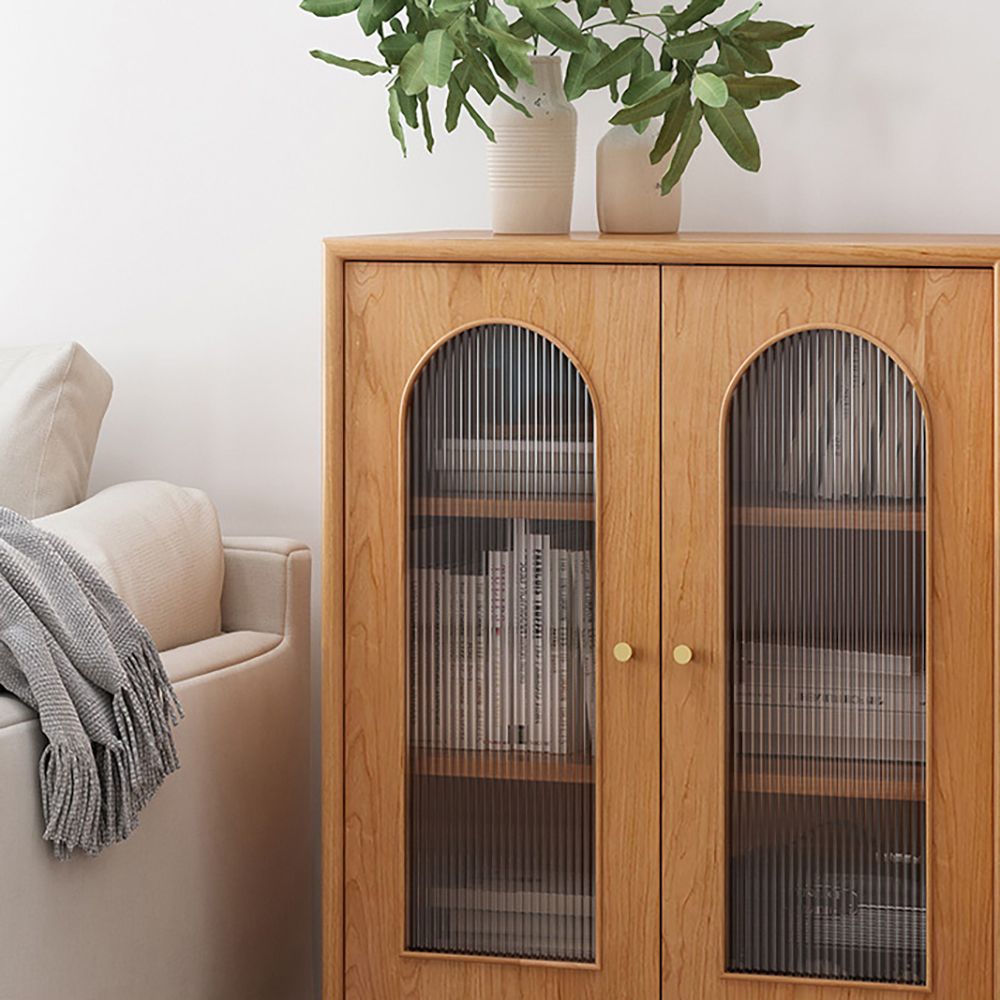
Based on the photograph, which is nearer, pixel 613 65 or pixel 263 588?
pixel 613 65

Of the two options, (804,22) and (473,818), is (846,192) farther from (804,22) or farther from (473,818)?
(473,818)

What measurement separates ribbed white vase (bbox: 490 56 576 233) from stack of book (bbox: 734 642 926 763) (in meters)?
0.63

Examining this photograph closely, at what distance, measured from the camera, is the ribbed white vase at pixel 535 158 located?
6.55 feet

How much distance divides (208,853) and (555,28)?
1159mm

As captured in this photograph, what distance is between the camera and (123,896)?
5.90 feet

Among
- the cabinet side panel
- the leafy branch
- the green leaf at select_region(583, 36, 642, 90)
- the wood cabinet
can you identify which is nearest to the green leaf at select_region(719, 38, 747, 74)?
the leafy branch

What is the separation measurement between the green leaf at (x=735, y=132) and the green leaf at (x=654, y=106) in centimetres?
5

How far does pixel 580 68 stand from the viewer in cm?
196

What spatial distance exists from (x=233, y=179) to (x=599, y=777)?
47.6 inches

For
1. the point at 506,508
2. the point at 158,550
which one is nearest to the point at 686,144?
the point at 506,508

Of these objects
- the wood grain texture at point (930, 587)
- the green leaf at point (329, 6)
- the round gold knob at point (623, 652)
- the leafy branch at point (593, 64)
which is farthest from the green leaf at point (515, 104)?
the round gold knob at point (623, 652)

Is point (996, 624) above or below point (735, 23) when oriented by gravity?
below

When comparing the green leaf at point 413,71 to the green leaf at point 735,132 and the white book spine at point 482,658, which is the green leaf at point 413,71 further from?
the white book spine at point 482,658

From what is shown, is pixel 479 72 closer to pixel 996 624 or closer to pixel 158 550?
pixel 158 550
